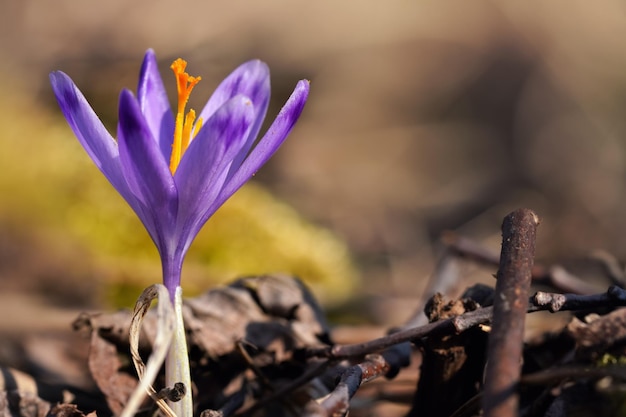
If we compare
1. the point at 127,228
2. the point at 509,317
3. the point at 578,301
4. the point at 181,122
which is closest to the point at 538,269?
the point at 578,301

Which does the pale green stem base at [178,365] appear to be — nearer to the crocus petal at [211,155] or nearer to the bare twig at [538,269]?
the crocus petal at [211,155]

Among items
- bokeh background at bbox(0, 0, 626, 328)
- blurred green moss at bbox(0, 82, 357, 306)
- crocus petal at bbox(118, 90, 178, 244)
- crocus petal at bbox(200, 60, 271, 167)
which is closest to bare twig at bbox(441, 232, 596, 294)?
bokeh background at bbox(0, 0, 626, 328)

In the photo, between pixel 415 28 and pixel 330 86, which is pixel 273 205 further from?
pixel 415 28

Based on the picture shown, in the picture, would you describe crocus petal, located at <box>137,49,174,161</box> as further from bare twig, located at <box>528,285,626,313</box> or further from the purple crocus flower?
bare twig, located at <box>528,285,626,313</box>

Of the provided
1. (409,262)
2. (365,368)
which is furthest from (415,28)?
(365,368)

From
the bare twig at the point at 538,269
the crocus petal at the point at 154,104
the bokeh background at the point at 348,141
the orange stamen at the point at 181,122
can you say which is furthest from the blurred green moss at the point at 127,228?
the orange stamen at the point at 181,122
